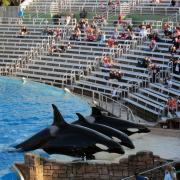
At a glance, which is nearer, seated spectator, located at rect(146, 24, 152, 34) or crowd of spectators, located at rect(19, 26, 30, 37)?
seated spectator, located at rect(146, 24, 152, 34)

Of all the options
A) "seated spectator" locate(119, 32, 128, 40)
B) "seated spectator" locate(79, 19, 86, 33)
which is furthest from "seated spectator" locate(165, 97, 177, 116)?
"seated spectator" locate(79, 19, 86, 33)

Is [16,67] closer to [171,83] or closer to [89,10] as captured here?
[89,10]

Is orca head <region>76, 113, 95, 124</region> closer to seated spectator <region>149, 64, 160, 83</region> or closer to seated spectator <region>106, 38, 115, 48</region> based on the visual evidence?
seated spectator <region>149, 64, 160, 83</region>

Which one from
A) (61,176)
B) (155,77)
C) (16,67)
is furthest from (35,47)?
(61,176)

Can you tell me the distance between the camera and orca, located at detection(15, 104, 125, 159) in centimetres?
1258

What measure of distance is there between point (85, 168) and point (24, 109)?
31.6 feet

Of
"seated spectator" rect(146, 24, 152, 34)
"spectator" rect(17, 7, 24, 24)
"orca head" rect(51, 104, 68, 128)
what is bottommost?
"orca head" rect(51, 104, 68, 128)

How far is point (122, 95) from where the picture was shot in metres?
22.6

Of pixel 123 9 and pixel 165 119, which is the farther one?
pixel 123 9

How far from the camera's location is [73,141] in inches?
505

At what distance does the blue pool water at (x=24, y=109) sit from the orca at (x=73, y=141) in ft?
2.55

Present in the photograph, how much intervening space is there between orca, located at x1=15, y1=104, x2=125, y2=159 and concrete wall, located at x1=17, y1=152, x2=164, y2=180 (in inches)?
41.7

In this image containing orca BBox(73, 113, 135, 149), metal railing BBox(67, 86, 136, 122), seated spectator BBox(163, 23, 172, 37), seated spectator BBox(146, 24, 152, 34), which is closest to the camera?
orca BBox(73, 113, 135, 149)

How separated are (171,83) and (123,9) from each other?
468 inches
